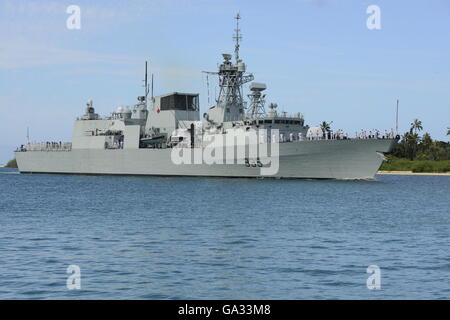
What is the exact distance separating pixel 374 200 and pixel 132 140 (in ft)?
127

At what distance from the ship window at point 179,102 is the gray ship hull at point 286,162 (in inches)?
262

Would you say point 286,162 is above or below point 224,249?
above

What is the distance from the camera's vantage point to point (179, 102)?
7512 cm

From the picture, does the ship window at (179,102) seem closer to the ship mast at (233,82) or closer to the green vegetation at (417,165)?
the ship mast at (233,82)

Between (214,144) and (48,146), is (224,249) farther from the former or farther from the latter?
(48,146)

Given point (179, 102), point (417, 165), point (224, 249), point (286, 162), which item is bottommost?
point (417, 165)

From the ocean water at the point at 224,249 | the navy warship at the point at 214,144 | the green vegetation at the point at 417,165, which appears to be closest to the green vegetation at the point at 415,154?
the green vegetation at the point at 417,165

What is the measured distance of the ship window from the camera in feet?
245

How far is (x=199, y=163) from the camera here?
6712 cm

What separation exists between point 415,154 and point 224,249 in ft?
341

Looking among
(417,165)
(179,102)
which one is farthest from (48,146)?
(417,165)

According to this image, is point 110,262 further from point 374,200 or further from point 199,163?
point 199,163

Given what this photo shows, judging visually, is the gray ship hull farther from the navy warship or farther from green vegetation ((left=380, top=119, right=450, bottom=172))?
green vegetation ((left=380, top=119, right=450, bottom=172))
